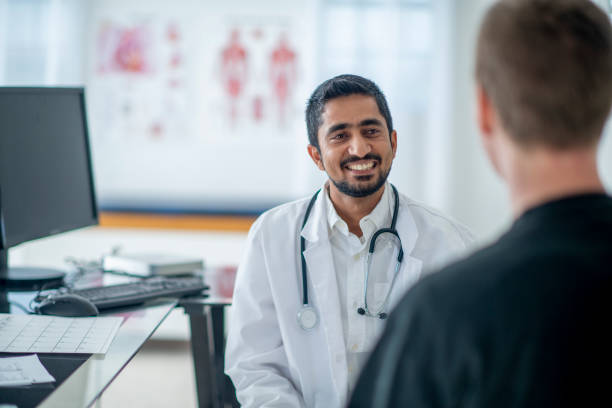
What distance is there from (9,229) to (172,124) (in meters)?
2.09

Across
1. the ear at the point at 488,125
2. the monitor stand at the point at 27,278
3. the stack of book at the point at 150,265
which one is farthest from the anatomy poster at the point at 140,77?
the ear at the point at 488,125

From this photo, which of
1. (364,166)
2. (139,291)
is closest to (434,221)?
(364,166)

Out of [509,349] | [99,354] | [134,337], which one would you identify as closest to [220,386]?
[134,337]

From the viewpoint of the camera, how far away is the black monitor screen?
159 cm

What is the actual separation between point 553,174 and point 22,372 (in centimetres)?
94

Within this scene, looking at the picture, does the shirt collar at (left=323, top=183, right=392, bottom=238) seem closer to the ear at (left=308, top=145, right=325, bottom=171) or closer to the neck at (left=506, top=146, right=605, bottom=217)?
the ear at (left=308, top=145, right=325, bottom=171)

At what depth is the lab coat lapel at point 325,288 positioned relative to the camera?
142 centimetres

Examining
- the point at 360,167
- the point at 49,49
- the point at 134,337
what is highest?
the point at 49,49

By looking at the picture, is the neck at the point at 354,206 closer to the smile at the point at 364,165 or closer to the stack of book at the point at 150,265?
the smile at the point at 364,165

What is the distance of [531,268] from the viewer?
577 mm

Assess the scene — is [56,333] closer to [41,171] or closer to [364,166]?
[41,171]

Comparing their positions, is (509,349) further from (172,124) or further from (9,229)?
(172,124)

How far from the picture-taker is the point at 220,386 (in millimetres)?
1974

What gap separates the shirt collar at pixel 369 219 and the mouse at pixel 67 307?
609 mm
